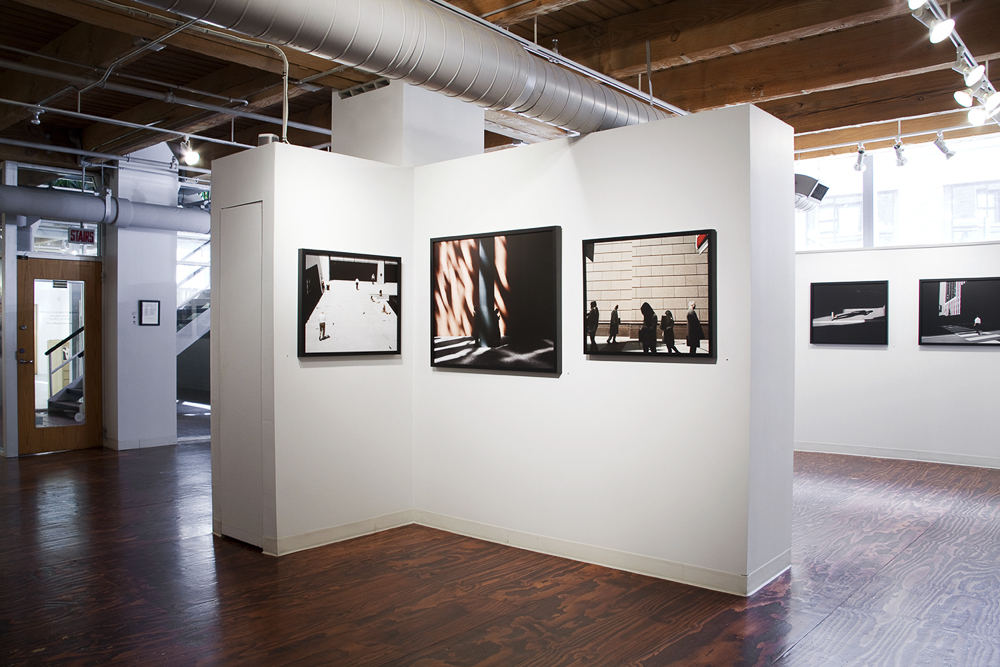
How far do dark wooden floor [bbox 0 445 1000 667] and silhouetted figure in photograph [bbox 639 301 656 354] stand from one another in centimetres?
140

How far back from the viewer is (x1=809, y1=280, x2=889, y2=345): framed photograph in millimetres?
8547

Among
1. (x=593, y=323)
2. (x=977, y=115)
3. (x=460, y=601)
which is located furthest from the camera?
(x=977, y=115)

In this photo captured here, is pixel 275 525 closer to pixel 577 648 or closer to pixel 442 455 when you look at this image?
pixel 442 455

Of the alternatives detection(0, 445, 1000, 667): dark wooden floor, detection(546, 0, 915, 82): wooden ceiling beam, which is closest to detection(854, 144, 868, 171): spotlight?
detection(546, 0, 915, 82): wooden ceiling beam

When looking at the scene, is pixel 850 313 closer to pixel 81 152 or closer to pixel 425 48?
pixel 425 48

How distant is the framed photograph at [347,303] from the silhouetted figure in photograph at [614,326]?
1782 mm

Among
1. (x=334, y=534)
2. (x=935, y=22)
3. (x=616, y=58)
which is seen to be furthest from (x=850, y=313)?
(x=334, y=534)

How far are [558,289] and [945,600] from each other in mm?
2877

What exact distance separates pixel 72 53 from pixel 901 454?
9271 millimetres

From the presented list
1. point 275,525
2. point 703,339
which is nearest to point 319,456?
point 275,525

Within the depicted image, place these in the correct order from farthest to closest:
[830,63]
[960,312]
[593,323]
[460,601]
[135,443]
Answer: [135,443] < [960,312] < [830,63] < [593,323] < [460,601]

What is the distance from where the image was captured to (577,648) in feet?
11.3

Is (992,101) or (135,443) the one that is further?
(135,443)

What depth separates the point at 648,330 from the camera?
447cm
